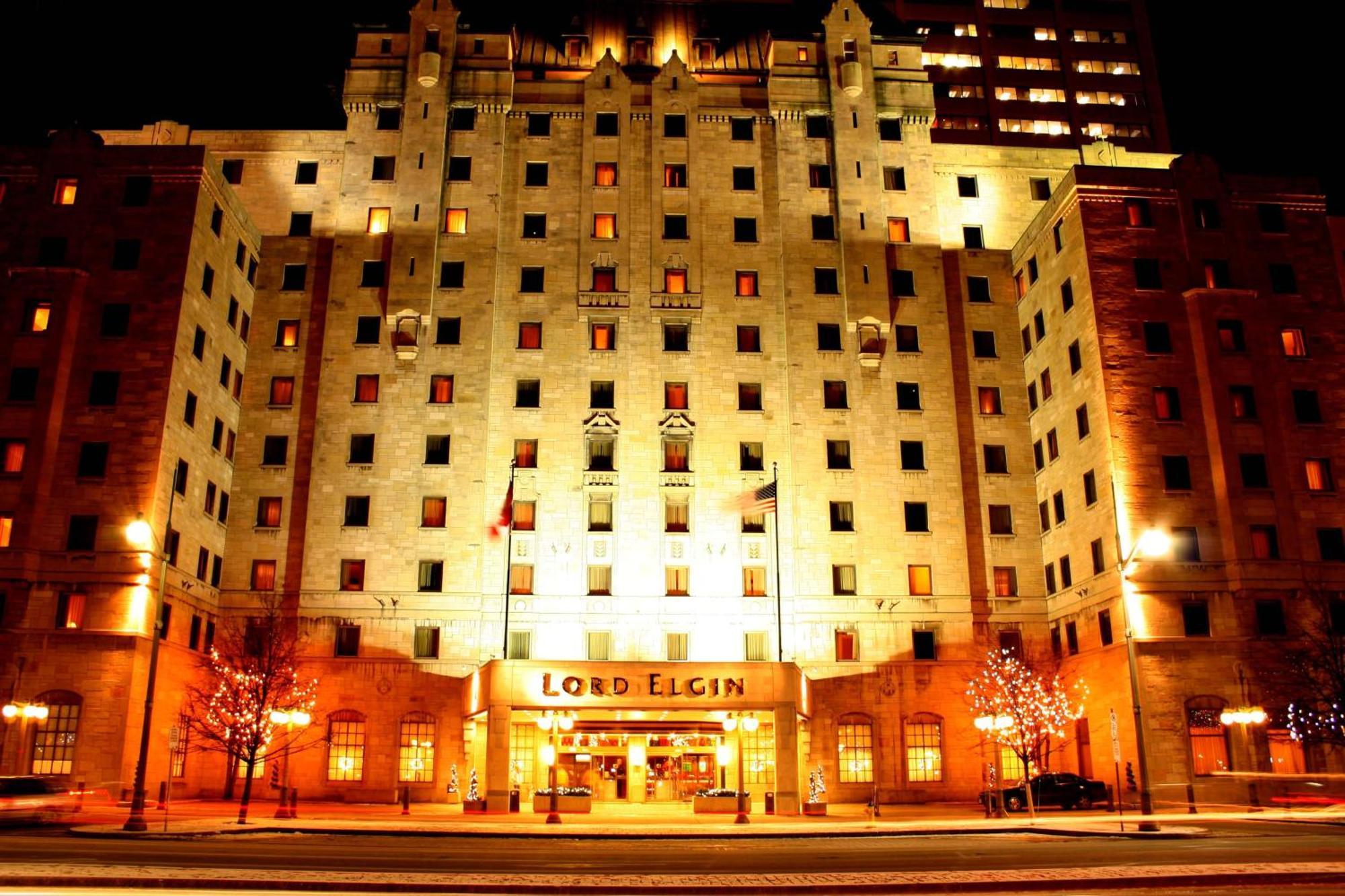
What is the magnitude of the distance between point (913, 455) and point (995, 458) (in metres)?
5.02

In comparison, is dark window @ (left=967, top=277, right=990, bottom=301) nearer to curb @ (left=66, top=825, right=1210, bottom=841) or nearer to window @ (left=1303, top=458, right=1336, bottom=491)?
window @ (left=1303, top=458, right=1336, bottom=491)

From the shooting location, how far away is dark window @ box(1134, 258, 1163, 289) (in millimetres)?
57062

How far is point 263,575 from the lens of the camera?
5834 centimetres

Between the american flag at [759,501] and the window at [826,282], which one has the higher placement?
the window at [826,282]

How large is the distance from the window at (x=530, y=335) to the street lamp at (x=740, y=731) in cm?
2378

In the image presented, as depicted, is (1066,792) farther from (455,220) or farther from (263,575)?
(455,220)

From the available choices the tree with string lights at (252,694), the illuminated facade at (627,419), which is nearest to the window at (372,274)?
the illuminated facade at (627,419)

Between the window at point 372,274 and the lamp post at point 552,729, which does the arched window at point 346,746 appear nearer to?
the lamp post at point 552,729

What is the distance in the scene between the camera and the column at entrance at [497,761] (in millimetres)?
47969

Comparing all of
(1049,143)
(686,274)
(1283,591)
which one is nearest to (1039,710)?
Result: (1283,591)

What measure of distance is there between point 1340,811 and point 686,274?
40.7 metres

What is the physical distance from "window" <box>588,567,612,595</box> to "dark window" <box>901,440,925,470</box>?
17487 mm

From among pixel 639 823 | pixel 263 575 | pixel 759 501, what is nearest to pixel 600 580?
pixel 759 501

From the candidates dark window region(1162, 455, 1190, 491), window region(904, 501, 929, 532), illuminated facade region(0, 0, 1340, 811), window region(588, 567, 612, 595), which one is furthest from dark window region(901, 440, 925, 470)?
window region(588, 567, 612, 595)
